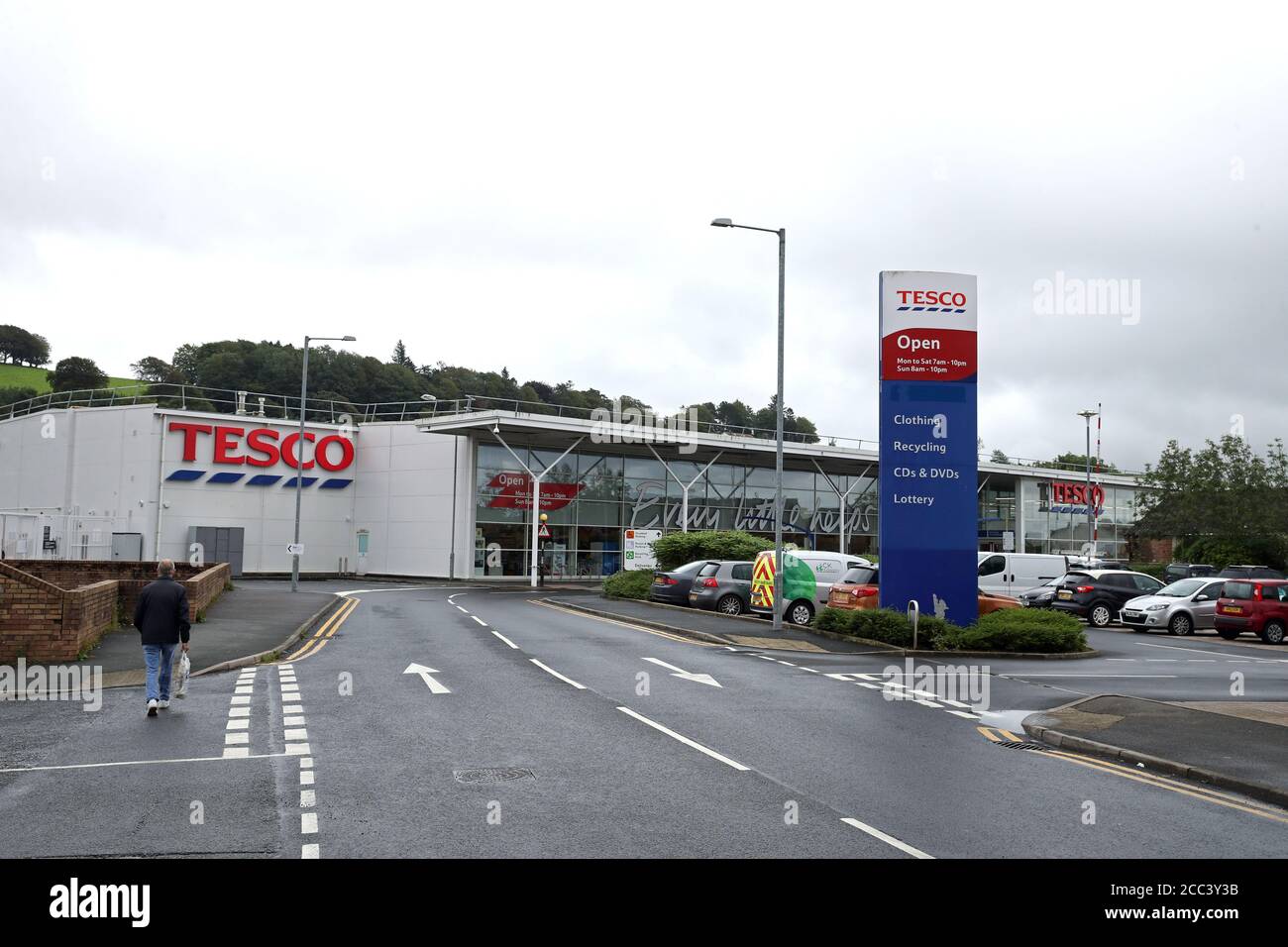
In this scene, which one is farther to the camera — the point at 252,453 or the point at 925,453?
the point at 252,453

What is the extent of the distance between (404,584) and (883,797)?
4308 centimetres

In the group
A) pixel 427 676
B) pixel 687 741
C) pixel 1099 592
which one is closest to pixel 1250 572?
pixel 1099 592

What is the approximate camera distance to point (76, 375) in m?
105

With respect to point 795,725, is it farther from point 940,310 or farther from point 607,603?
point 607,603

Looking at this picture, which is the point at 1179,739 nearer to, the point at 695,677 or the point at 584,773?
the point at 584,773

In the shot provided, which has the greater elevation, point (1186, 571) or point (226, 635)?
point (1186, 571)

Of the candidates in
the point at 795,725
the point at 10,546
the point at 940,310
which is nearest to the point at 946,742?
the point at 795,725

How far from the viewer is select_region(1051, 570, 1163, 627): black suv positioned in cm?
3322

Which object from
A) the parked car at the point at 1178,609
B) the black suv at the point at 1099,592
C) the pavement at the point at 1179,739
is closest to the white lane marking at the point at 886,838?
the pavement at the point at 1179,739

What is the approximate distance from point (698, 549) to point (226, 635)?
21.3 meters

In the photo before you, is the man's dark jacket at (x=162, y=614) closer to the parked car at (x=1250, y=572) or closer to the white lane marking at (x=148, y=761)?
the white lane marking at (x=148, y=761)

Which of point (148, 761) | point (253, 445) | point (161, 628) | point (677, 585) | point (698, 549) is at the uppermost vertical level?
point (253, 445)

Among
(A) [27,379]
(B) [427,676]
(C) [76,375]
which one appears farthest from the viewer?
(A) [27,379]

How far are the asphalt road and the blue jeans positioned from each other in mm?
391
